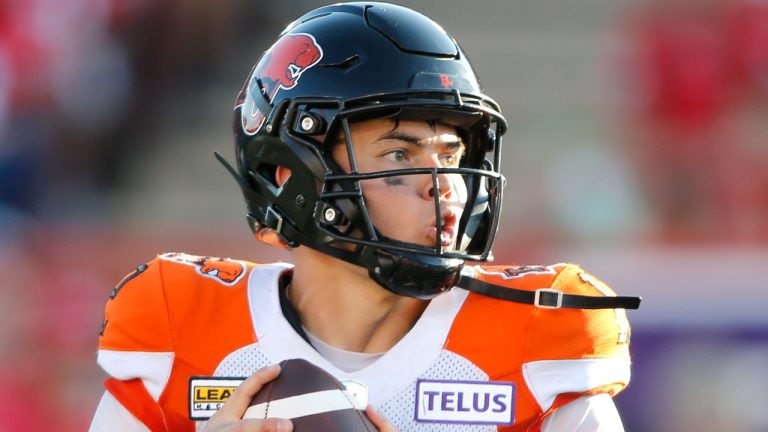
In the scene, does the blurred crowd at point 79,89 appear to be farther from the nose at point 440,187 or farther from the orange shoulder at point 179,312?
the nose at point 440,187

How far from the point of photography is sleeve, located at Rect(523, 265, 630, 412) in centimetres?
183

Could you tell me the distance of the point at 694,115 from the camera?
16.8 feet

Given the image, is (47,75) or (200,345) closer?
(200,345)

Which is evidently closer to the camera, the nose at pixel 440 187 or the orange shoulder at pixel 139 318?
the nose at pixel 440 187

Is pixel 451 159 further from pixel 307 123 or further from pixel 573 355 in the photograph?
pixel 573 355

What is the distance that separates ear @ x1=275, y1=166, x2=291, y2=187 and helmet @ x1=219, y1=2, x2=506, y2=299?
1 cm

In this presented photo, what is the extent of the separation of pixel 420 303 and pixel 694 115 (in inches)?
136

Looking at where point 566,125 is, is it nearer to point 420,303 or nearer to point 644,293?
point 644,293

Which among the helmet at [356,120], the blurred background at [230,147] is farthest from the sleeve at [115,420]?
the blurred background at [230,147]

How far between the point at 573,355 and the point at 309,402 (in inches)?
18.0

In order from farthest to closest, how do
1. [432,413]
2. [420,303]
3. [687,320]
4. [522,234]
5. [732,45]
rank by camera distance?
[732,45] → [522,234] → [687,320] → [420,303] → [432,413]

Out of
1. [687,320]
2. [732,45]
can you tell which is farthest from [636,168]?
[687,320]

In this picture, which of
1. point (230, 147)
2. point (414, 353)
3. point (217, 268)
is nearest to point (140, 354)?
point (217, 268)

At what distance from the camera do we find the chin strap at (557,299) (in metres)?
1.88
